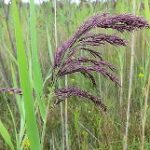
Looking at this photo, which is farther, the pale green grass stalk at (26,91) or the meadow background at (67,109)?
the meadow background at (67,109)

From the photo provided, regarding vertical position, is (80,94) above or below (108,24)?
below

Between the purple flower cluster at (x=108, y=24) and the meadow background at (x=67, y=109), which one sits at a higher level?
the purple flower cluster at (x=108, y=24)

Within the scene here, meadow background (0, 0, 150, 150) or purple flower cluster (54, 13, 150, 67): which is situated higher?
purple flower cluster (54, 13, 150, 67)

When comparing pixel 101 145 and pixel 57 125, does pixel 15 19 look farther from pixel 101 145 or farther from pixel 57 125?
pixel 57 125

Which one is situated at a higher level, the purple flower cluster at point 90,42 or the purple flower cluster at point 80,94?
the purple flower cluster at point 90,42

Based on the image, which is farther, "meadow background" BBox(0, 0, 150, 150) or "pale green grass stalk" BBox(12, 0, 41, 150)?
"meadow background" BBox(0, 0, 150, 150)

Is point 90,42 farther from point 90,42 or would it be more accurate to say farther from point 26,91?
point 26,91

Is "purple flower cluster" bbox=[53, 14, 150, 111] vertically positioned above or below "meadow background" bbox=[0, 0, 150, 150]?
above

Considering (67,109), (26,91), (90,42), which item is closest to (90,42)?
(90,42)

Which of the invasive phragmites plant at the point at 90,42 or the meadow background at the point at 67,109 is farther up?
the invasive phragmites plant at the point at 90,42

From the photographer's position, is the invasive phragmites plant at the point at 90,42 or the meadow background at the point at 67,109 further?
the meadow background at the point at 67,109

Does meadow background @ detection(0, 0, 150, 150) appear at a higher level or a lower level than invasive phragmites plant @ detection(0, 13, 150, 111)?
lower

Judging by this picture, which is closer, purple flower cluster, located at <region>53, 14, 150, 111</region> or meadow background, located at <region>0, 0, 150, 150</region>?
purple flower cluster, located at <region>53, 14, 150, 111</region>

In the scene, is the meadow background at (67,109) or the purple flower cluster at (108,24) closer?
the purple flower cluster at (108,24)
